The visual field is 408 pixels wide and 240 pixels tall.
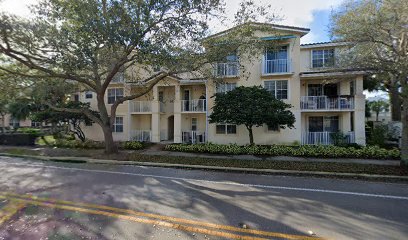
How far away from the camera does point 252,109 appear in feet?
45.3

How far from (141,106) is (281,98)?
12.2 m

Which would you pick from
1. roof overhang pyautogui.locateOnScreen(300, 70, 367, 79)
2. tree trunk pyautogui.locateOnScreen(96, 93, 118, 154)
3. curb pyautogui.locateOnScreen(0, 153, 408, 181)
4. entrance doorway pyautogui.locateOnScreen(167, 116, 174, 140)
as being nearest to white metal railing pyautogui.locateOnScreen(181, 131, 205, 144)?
entrance doorway pyautogui.locateOnScreen(167, 116, 174, 140)

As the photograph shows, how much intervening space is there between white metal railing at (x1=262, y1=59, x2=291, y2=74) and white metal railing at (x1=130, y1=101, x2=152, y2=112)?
10.4m

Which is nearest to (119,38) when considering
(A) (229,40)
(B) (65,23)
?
(B) (65,23)

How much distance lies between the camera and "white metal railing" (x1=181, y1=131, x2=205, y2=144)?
1808cm

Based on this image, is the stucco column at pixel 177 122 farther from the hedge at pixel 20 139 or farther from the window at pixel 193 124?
the hedge at pixel 20 139

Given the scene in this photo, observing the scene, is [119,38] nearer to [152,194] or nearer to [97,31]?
[97,31]

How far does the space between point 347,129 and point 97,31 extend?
698 inches

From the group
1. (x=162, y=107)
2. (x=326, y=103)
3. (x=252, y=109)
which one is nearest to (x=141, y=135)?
(x=162, y=107)

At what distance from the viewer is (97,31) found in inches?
370

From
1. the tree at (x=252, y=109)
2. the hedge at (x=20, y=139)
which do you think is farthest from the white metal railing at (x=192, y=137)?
the hedge at (x=20, y=139)

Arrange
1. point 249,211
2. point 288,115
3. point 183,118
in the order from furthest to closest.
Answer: point 183,118 < point 288,115 < point 249,211

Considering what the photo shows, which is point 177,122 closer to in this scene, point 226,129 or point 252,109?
point 226,129

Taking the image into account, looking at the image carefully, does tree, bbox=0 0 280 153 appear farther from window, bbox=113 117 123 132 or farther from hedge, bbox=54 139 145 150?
window, bbox=113 117 123 132
